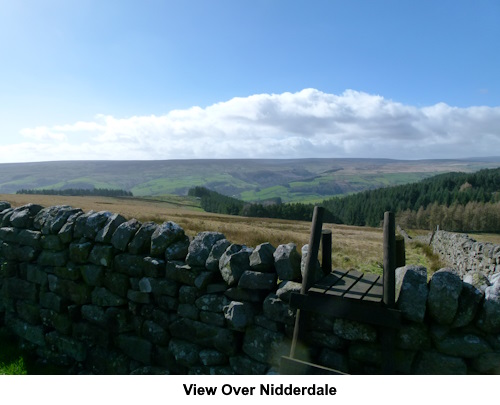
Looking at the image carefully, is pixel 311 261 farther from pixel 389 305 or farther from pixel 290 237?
pixel 290 237

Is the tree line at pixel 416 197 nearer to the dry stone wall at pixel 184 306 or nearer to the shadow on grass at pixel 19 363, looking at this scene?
the dry stone wall at pixel 184 306

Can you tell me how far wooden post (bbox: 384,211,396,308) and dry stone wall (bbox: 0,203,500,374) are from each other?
166 mm

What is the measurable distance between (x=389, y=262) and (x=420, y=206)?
9829 cm

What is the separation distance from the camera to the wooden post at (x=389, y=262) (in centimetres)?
385

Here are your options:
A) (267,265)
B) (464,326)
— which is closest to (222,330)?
(267,265)

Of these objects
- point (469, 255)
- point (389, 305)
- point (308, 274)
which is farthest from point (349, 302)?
point (469, 255)

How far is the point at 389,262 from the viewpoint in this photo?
392 centimetres

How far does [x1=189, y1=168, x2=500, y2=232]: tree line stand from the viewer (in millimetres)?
65062

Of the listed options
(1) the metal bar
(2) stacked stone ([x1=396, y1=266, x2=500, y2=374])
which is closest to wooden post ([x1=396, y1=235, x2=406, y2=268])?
(2) stacked stone ([x1=396, y1=266, x2=500, y2=374])

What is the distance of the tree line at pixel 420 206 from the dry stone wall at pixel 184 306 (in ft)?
218

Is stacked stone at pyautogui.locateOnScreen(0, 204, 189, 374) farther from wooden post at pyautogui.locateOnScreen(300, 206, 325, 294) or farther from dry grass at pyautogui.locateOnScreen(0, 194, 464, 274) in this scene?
dry grass at pyautogui.locateOnScreen(0, 194, 464, 274)

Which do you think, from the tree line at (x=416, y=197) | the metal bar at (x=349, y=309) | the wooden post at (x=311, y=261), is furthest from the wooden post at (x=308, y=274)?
the tree line at (x=416, y=197)

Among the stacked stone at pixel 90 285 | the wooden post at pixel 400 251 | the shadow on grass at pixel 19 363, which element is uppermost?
the wooden post at pixel 400 251

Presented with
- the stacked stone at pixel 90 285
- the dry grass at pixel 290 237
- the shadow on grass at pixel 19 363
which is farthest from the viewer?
the dry grass at pixel 290 237
